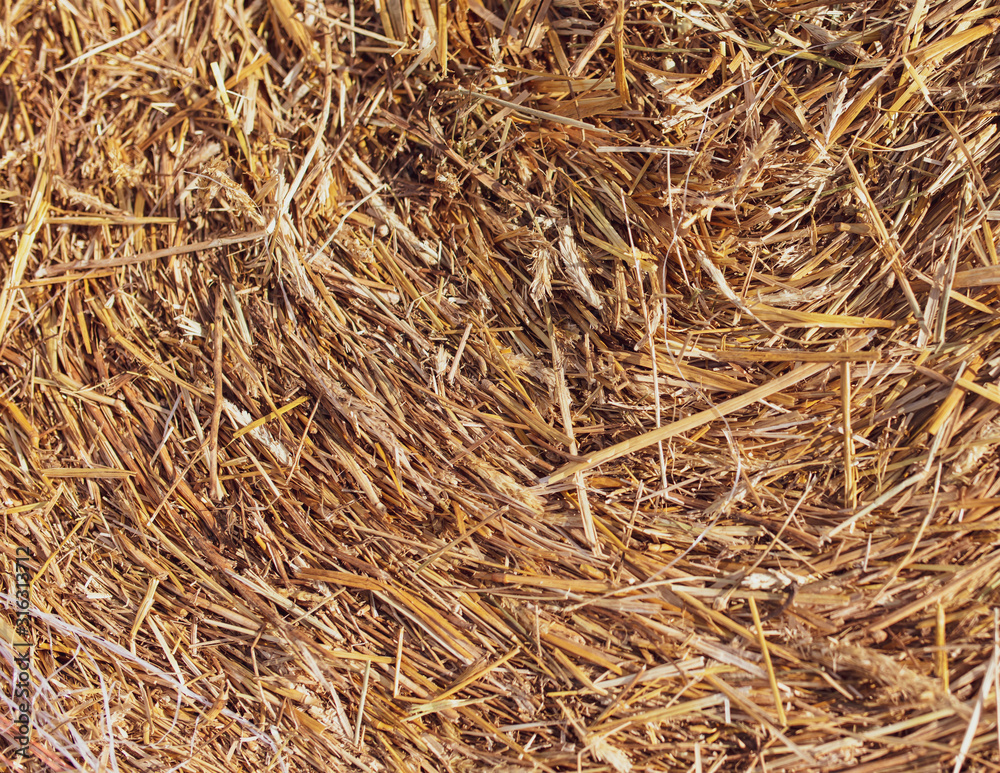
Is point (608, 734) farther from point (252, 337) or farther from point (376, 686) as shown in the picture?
point (252, 337)

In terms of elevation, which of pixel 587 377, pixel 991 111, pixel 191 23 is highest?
pixel 191 23

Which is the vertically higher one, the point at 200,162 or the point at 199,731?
the point at 200,162

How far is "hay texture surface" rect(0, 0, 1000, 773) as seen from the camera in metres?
1.13

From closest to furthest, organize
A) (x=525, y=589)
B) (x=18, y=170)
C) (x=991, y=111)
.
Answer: (x=991, y=111)
(x=525, y=589)
(x=18, y=170)

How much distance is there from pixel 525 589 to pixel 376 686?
392 mm

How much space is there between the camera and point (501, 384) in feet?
4.19

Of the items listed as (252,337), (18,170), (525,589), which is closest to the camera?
(525,589)

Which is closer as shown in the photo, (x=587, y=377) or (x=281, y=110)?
(x=587, y=377)

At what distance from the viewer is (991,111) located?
111 cm

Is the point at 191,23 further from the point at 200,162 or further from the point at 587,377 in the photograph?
the point at 587,377

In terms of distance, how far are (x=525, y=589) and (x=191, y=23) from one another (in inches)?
58.1

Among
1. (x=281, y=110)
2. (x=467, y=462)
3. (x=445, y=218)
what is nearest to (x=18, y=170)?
(x=281, y=110)

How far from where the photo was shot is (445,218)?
1336 mm

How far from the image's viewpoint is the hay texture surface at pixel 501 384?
1134 millimetres
